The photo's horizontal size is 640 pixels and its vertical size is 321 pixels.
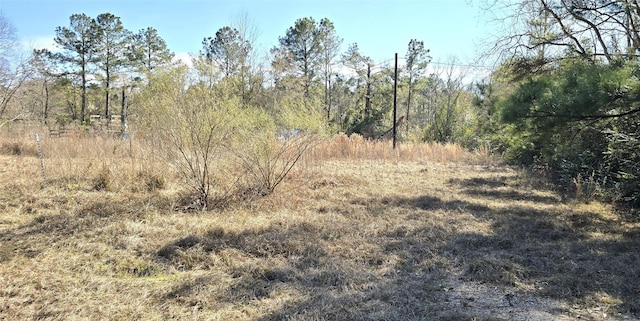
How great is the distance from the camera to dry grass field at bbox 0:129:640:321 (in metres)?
2.87

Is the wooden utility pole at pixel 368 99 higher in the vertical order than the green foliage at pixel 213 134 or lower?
higher

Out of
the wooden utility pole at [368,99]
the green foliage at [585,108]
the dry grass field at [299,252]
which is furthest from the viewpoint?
the wooden utility pole at [368,99]

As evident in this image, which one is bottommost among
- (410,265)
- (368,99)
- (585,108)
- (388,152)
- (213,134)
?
(410,265)

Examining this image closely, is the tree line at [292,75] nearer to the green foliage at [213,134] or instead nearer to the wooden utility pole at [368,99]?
the wooden utility pole at [368,99]

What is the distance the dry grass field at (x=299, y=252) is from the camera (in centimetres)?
287

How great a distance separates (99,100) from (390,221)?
115 ft

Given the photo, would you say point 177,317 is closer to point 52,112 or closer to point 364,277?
point 364,277

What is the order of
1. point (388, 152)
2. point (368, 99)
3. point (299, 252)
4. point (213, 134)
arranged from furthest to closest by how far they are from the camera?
point (368, 99) → point (388, 152) → point (213, 134) → point (299, 252)

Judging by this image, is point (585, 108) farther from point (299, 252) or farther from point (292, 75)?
point (292, 75)

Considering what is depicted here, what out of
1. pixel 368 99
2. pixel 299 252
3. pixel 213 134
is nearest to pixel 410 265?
pixel 299 252

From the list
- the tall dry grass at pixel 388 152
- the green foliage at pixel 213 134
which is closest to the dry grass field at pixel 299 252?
the green foliage at pixel 213 134

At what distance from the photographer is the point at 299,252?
159 inches

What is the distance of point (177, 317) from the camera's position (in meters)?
2.70

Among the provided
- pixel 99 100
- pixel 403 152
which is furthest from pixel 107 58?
pixel 403 152
